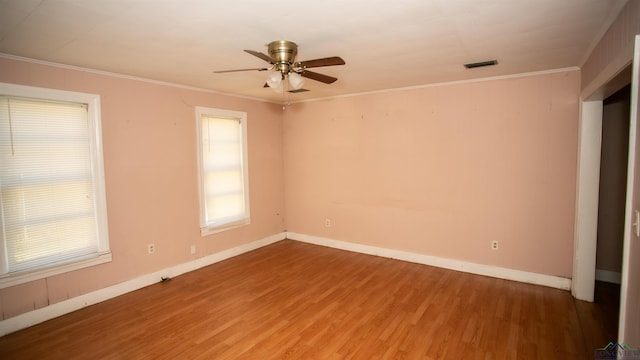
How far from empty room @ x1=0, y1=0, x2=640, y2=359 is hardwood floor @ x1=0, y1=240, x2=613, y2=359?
0.08ft

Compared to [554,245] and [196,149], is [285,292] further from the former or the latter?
[554,245]

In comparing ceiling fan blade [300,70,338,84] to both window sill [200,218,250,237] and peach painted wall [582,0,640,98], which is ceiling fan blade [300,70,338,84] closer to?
peach painted wall [582,0,640,98]

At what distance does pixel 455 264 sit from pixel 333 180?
225 centimetres

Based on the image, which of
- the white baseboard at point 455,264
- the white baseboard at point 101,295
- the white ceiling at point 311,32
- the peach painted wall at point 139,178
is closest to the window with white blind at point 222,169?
the peach painted wall at point 139,178

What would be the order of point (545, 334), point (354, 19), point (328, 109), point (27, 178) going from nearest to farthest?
point (354, 19), point (545, 334), point (27, 178), point (328, 109)

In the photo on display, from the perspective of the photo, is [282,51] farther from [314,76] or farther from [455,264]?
[455,264]

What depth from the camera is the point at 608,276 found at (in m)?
3.82

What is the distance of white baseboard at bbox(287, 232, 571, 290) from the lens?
3.77 metres

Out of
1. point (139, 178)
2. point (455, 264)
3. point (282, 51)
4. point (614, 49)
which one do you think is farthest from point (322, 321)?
point (614, 49)

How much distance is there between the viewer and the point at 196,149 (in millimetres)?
4469

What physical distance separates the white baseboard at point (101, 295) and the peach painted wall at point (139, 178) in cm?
5

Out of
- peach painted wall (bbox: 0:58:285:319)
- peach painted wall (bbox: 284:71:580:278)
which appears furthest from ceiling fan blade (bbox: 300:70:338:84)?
peach painted wall (bbox: 0:58:285:319)

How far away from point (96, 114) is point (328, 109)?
10.5 feet

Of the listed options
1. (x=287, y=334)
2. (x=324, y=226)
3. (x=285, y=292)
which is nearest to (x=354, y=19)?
(x=287, y=334)
